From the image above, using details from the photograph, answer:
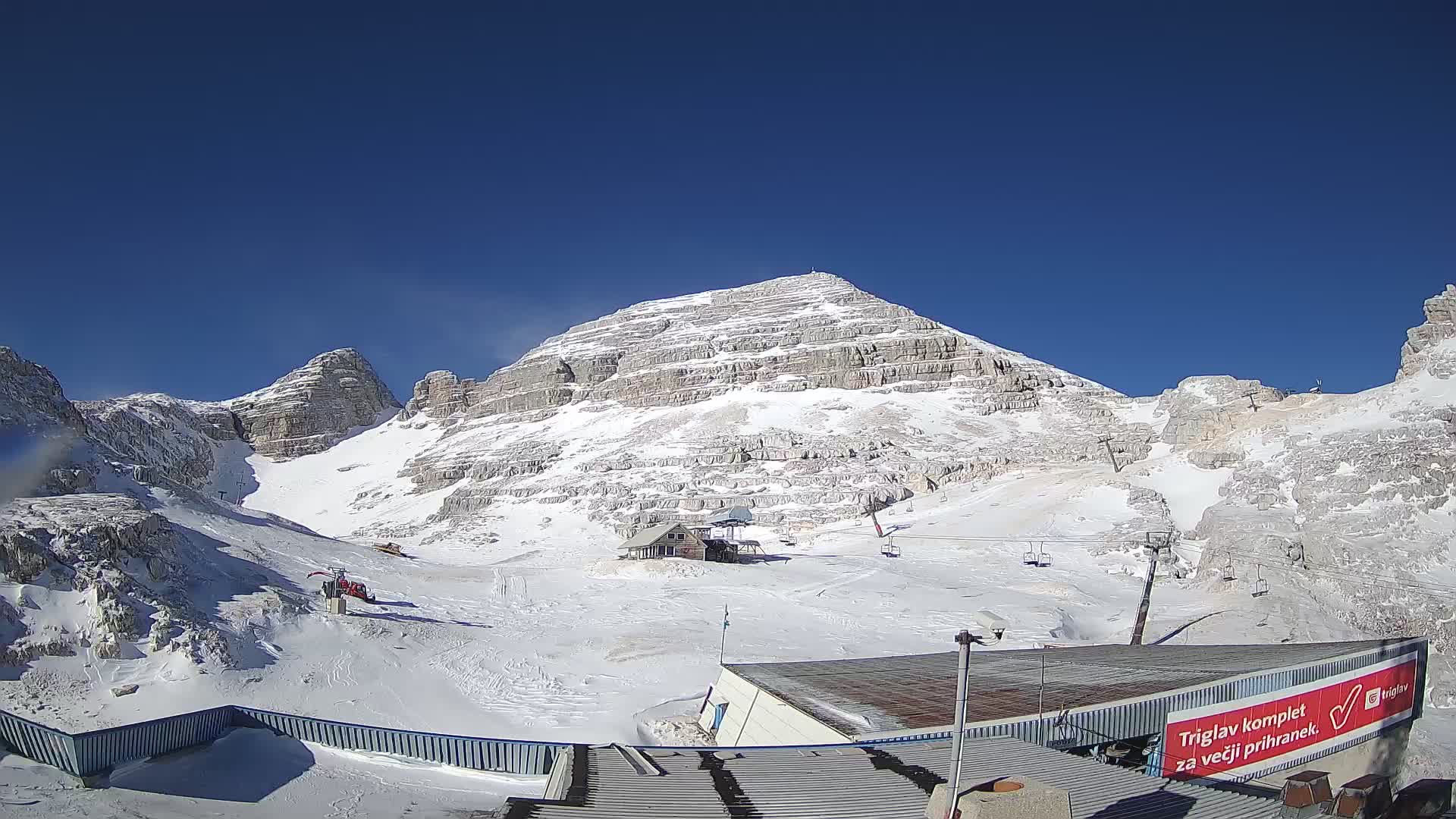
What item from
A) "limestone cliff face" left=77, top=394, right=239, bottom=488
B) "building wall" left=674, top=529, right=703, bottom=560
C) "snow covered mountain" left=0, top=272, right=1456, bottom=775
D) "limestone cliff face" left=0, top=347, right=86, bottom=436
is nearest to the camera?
"snow covered mountain" left=0, top=272, right=1456, bottom=775

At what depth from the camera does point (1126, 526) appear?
158ft

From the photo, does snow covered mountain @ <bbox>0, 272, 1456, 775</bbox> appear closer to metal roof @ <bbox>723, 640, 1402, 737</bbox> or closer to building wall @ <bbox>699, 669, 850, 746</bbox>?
building wall @ <bbox>699, 669, 850, 746</bbox>

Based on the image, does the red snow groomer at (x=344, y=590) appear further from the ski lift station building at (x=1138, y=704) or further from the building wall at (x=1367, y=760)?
the building wall at (x=1367, y=760)

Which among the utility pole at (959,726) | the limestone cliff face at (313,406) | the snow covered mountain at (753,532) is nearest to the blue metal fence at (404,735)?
the utility pole at (959,726)

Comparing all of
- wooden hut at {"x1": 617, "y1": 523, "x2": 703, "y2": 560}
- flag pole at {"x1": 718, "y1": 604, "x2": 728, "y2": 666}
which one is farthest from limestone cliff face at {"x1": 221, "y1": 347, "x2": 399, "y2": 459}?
flag pole at {"x1": 718, "y1": 604, "x2": 728, "y2": 666}

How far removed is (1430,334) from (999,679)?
54.6 metres

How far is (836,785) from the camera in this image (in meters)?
9.31

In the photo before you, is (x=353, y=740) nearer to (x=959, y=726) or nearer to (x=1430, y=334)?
(x=959, y=726)

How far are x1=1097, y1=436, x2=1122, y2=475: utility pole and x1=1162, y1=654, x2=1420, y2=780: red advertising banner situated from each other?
4474 centimetres

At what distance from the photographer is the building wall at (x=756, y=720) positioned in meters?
12.6

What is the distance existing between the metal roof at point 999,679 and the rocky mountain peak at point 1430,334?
42.1 meters

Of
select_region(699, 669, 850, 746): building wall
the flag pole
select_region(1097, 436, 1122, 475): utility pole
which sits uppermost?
select_region(1097, 436, 1122, 475): utility pole

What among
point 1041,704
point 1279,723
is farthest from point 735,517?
point 1041,704

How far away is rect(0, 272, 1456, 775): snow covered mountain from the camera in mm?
18906
